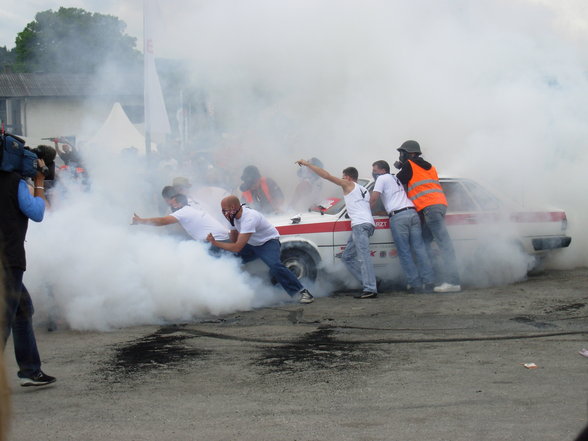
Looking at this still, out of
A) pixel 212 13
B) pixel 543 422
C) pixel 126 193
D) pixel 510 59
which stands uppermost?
pixel 212 13

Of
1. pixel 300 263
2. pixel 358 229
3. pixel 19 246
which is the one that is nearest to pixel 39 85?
pixel 300 263

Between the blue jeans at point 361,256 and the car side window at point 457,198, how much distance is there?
1352 millimetres

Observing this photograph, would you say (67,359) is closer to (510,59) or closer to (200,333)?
(200,333)

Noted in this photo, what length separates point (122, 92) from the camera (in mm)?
16234

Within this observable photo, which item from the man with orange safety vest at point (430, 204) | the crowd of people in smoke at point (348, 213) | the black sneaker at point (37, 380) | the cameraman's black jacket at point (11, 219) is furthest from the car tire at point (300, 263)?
the cameraman's black jacket at point (11, 219)

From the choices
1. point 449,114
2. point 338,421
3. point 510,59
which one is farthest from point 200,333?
point 510,59

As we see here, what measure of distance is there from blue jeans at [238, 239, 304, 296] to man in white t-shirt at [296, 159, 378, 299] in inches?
37.6

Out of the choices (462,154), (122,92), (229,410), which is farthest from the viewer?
(122,92)

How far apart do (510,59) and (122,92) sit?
8.27 m

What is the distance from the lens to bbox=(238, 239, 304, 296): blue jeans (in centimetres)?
877

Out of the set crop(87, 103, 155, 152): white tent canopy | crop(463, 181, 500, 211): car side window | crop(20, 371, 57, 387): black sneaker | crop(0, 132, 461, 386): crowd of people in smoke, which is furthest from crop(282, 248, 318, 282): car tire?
crop(87, 103, 155, 152): white tent canopy

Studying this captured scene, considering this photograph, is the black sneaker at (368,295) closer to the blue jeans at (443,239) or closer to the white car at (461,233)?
the white car at (461,233)

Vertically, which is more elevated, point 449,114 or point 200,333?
point 449,114

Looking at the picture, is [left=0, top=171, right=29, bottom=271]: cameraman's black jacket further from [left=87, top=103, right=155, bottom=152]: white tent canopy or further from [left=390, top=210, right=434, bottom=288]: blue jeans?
[left=87, top=103, right=155, bottom=152]: white tent canopy
